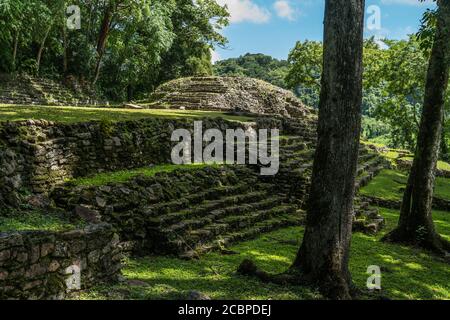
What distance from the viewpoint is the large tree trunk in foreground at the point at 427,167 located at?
970cm

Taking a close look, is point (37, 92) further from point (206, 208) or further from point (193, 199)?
point (206, 208)

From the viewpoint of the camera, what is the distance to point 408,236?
10266 millimetres

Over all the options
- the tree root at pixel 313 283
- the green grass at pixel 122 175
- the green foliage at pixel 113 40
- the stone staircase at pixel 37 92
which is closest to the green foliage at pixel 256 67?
the green foliage at pixel 113 40

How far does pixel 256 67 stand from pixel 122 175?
75.5 meters

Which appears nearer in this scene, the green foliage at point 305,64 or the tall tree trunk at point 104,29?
the tall tree trunk at point 104,29

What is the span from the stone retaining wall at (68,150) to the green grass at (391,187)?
25.9ft

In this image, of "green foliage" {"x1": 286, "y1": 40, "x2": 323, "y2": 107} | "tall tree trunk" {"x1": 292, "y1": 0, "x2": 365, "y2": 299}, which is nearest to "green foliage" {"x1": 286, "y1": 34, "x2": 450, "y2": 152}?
"green foliage" {"x1": 286, "y1": 40, "x2": 323, "y2": 107}

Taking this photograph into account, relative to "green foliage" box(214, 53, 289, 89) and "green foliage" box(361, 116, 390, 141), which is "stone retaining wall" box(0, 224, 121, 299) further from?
"green foliage" box(214, 53, 289, 89)

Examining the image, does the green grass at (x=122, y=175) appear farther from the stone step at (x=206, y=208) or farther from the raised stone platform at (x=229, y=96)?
the raised stone platform at (x=229, y=96)

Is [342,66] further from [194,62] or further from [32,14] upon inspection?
[194,62]

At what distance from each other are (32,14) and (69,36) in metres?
7.57

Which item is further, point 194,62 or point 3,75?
point 194,62

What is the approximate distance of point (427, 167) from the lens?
10.0m
